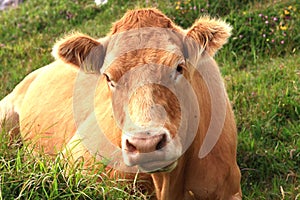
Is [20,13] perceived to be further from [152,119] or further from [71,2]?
[152,119]

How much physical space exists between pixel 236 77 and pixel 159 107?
3683 mm

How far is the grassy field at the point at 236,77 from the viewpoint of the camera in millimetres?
4543

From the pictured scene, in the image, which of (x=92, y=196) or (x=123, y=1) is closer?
(x=92, y=196)

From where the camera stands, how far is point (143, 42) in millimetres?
4875

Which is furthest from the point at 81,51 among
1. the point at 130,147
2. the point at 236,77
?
the point at 236,77

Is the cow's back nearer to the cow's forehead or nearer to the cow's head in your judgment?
the cow's head

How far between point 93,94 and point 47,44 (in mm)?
4041

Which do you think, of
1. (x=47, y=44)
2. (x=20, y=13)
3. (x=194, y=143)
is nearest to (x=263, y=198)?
(x=194, y=143)

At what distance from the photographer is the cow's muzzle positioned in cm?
415

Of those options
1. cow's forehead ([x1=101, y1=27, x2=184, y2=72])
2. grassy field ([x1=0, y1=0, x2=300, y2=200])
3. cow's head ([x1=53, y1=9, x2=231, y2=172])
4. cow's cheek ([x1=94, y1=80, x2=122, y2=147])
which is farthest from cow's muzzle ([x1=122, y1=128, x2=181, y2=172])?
cow's cheek ([x1=94, y1=80, x2=122, y2=147])

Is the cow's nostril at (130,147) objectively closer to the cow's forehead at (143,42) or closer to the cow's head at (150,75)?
the cow's head at (150,75)

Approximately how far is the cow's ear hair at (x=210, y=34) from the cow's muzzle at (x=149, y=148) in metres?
1.04

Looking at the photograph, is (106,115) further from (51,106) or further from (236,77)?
(236,77)

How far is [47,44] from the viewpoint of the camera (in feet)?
33.8
